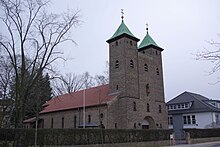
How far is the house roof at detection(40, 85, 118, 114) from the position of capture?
44.1 m

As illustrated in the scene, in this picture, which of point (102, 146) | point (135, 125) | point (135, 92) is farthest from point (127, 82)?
point (102, 146)

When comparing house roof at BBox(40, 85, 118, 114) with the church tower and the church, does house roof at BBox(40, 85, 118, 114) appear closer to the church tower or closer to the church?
the church

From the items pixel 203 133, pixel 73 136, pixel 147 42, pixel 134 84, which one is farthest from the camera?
pixel 147 42

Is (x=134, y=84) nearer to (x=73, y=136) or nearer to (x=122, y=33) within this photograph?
(x=122, y=33)

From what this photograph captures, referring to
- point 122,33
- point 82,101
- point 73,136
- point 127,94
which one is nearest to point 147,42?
point 122,33

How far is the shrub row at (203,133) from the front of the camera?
139 feet

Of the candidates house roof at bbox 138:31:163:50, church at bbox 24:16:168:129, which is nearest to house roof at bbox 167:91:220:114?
church at bbox 24:16:168:129

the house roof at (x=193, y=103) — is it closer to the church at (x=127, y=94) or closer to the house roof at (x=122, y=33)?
the church at (x=127, y=94)

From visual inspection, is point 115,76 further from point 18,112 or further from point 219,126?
point 219,126

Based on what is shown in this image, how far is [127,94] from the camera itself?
41.8 m

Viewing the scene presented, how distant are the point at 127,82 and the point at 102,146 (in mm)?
14365

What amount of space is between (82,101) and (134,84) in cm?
1085

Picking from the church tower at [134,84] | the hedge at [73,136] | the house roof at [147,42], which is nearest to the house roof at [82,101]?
the church tower at [134,84]

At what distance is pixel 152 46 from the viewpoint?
4953cm
